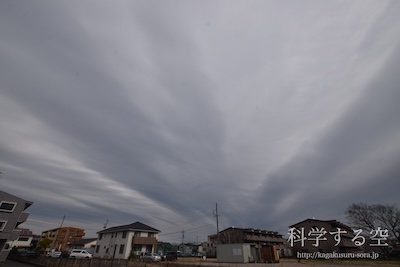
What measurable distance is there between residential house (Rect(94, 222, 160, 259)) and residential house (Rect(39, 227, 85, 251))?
58.7m

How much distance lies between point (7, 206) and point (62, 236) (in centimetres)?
7388

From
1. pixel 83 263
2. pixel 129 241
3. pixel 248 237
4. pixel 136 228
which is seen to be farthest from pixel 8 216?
pixel 248 237

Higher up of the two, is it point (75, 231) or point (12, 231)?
point (75, 231)

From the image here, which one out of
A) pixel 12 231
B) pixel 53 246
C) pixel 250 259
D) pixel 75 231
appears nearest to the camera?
pixel 250 259

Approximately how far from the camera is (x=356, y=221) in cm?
4866

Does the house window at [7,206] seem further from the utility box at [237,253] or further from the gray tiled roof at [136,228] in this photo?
the utility box at [237,253]

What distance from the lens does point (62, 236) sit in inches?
Result: 3708

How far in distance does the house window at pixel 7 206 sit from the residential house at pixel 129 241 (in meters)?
19.7

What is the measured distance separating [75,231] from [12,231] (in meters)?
78.5

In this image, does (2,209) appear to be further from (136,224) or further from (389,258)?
(389,258)

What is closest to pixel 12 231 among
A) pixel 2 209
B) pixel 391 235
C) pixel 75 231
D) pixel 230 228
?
pixel 2 209

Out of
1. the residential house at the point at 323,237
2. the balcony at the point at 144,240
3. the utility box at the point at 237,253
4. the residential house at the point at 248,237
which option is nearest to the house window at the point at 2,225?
the balcony at the point at 144,240

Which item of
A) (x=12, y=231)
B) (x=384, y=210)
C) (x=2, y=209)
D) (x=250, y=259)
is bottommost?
(x=250, y=259)

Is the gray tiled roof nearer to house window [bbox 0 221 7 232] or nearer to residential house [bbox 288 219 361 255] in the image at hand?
house window [bbox 0 221 7 232]
